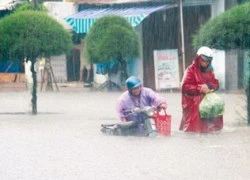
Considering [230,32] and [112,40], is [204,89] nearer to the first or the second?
[230,32]

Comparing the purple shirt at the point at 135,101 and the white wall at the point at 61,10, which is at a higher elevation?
the white wall at the point at 61,10

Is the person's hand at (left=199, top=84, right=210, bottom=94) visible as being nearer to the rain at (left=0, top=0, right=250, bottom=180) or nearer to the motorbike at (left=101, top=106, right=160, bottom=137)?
the rain at (left=0, top=0, right=250, bottom=180)

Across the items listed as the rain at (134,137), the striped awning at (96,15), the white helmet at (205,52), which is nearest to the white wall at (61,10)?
the striped awning at (96,15)

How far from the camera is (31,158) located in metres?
13.3

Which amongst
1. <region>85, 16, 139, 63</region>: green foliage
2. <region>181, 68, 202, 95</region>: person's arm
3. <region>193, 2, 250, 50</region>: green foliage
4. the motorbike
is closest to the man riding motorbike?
the motorbike

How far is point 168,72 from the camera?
30266 mm

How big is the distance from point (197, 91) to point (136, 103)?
118 centimetres

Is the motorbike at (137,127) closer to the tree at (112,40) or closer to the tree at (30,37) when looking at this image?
the tree at (30,37)

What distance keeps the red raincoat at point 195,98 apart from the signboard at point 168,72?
13.8 meters

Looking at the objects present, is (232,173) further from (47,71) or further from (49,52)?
(47,71)

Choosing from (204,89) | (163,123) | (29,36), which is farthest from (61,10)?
(163,123)

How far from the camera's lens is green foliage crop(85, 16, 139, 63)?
98.4 feet

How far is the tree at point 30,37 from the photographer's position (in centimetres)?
2156

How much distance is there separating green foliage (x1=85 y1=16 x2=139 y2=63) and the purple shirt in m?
14.3
